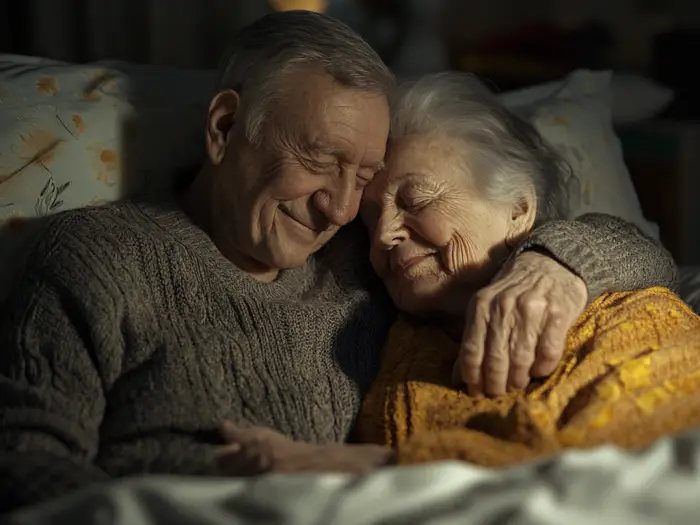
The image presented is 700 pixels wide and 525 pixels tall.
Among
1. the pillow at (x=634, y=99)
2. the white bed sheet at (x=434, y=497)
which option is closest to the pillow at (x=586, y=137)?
the pillow at (x=634, y=99)

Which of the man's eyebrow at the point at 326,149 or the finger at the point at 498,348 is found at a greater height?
the man's eyebrow at the point at 326,149

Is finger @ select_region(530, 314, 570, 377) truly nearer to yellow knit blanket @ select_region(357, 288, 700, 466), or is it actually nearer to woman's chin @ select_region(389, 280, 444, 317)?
yellow knit blanket @ select_region(357, 288, 700, 466)

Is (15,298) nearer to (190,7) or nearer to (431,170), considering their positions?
(431,170)

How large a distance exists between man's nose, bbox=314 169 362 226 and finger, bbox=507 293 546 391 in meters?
0.31

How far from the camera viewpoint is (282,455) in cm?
117

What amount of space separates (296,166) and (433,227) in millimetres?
243

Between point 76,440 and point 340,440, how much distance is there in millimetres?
388

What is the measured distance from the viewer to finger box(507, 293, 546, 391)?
1.28 meters

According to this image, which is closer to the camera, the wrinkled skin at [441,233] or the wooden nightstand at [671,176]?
the wrinkled skin at [441,233]

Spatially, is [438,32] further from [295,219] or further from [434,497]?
[434,497]

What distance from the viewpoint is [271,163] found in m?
1.39

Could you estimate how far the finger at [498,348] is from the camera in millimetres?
1274

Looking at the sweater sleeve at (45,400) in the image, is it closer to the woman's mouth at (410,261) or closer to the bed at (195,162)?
the bed at (195,162)

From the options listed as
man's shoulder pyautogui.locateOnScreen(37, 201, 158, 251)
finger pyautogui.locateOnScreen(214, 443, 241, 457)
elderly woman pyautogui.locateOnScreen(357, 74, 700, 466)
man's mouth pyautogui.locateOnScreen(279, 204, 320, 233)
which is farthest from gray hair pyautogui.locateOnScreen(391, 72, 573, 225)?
finger pyautogui.locateOnScreen(214, 443, 241, 457)
